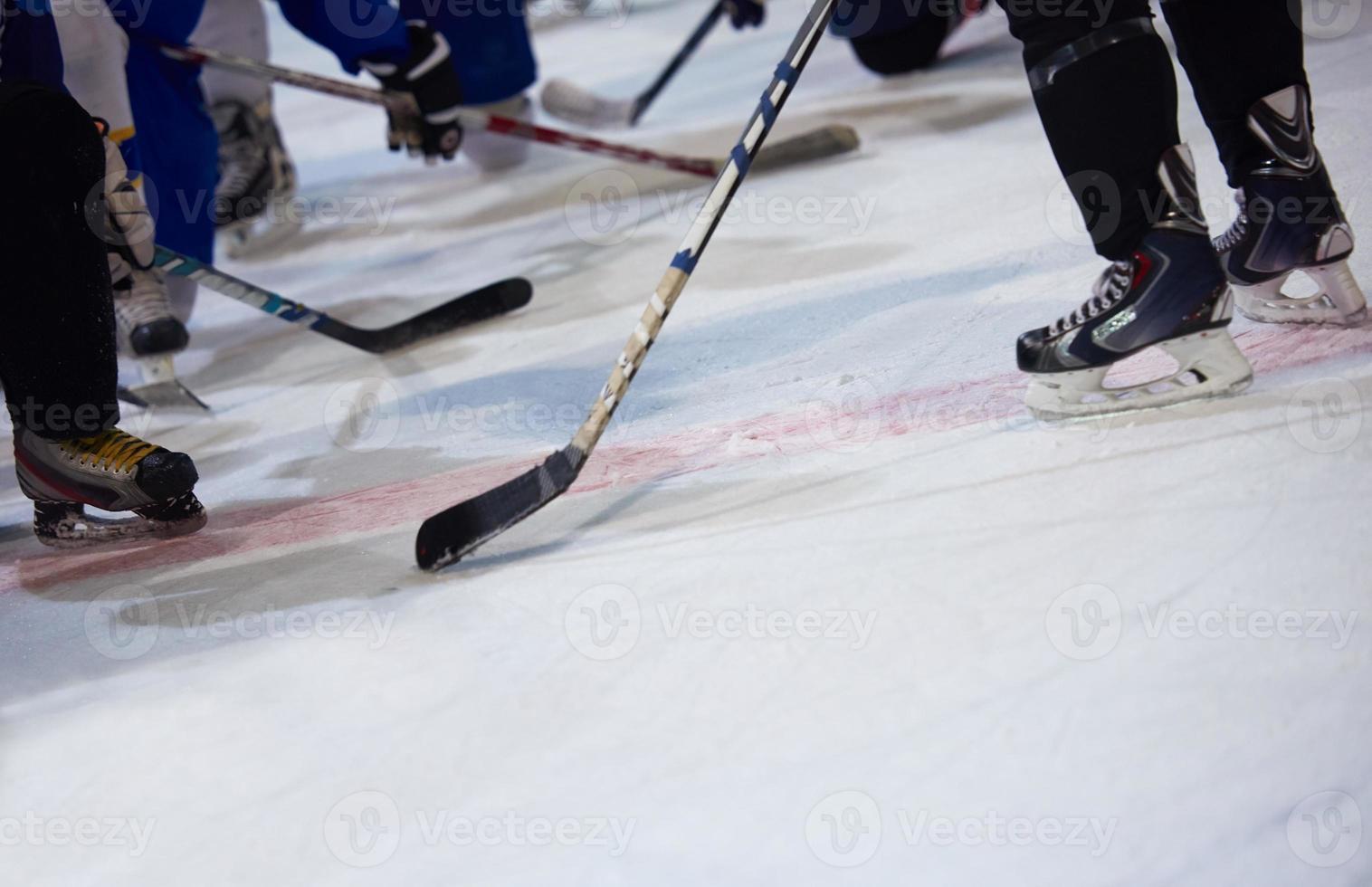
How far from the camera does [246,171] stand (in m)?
2.97

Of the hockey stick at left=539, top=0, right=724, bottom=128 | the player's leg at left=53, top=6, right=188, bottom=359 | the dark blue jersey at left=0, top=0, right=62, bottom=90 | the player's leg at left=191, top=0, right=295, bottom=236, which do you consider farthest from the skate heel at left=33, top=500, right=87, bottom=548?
the hockey stick at left=539, top=0, right=724, bottom=128

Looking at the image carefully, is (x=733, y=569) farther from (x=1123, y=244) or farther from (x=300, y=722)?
(x=1123, y=244)

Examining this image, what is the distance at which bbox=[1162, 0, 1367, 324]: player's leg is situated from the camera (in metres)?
1.21

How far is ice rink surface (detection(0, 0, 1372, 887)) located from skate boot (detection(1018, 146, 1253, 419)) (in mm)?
39

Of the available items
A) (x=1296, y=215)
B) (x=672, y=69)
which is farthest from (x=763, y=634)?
(x=672, y=69)

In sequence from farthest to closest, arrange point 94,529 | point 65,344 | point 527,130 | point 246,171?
point 246,171
point 527,130
point 94,529
point 65,344

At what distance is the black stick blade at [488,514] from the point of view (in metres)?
1.15

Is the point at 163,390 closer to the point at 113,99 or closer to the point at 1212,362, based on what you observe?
the point at 113,99

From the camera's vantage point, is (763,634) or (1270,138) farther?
(1270,138)

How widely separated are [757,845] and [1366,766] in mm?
344

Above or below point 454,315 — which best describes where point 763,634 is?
above

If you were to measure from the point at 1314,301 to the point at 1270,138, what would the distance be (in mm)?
180

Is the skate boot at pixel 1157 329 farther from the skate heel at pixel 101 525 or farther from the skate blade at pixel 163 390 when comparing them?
the skate blade at pixel 163 390

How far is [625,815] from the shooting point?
795 millimetres
